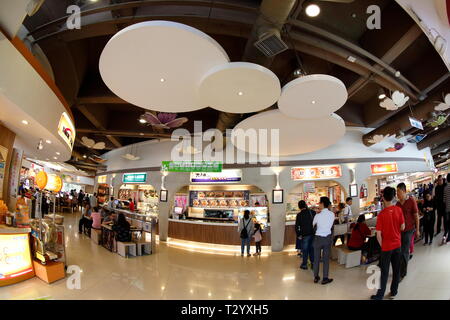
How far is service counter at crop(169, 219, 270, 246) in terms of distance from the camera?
27.0 feet

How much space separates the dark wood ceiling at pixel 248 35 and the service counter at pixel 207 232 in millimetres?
5505

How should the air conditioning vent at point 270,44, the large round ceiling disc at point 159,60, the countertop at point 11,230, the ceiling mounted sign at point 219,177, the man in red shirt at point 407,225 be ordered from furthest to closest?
the ceiling mounted sign at point 219,177 → the countertop at point 11,230 → the man in red shirt at point 407,225 → the air conditioning vent at point 270,44 → the large round ceiling disc at point 159,60

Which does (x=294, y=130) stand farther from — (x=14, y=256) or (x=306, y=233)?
(x=14, y=256)

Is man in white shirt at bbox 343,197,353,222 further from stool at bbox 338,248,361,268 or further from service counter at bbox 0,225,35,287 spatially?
service counter at bbox 0,225,35,287

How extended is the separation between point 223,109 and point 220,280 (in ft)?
12.0

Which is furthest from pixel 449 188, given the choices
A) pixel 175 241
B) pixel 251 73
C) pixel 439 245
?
pixel 175 241

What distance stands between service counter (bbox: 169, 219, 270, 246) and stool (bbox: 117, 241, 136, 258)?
2782 millimetres

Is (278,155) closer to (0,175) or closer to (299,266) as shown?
(299,266)

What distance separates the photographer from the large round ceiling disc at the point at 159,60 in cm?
257

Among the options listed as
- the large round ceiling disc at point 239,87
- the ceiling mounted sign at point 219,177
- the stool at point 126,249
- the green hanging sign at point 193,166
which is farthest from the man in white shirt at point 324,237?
the stool at point 126,249

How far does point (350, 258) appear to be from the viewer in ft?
17.3

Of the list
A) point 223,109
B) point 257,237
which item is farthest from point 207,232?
point 223,109

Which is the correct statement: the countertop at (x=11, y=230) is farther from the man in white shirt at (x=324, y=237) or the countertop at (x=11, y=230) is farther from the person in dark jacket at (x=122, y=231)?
the man in white shirt at (x=324, y=237)

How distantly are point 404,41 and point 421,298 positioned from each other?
13.1 ft
